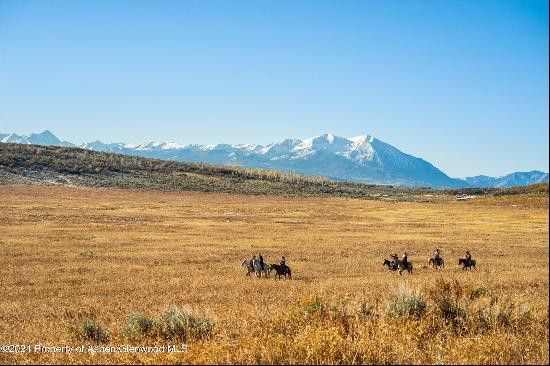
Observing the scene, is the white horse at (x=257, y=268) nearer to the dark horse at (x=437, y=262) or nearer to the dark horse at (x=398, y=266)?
the dark horse at (x=398, y=266)

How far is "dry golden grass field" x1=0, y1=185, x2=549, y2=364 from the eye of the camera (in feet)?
28.3

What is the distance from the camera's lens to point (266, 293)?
19.5 metres

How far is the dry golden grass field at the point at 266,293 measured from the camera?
8617 mm

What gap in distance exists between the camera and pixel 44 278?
874 inches

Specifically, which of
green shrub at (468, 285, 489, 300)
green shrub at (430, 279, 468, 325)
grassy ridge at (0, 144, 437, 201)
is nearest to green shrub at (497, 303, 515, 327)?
green shrub at (430, 279, 468, 325)

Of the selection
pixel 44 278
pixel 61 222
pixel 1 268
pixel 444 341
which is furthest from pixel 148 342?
pixel 61 222

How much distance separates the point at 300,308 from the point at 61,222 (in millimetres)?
46059

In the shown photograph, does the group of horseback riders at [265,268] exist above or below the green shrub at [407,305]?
below

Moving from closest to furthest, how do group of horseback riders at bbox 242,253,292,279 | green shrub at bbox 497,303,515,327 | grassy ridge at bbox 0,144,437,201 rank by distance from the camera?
green shrub at bbox 497,303,515,327
group of horseback riders at bbox 242,253,292,279
grassy ridge at bbox 0,144,437,201

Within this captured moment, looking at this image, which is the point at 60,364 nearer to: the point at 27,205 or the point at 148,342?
the point at 148,342

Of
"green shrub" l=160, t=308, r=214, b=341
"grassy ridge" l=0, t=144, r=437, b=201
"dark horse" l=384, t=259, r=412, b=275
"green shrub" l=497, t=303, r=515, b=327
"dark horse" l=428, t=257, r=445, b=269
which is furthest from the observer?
"grassy ridge" l=0, t=144, r=437, b=201

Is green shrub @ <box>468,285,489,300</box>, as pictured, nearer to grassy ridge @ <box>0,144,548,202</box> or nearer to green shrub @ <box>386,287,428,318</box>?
green shrub @ <box>386,287,428,318</box>

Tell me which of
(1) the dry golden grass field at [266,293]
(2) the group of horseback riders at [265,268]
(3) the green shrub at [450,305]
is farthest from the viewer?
(2) the group of horseback riders at [265,268]

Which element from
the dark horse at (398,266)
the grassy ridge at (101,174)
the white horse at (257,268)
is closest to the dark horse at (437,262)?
the dark horse at (398,266)
